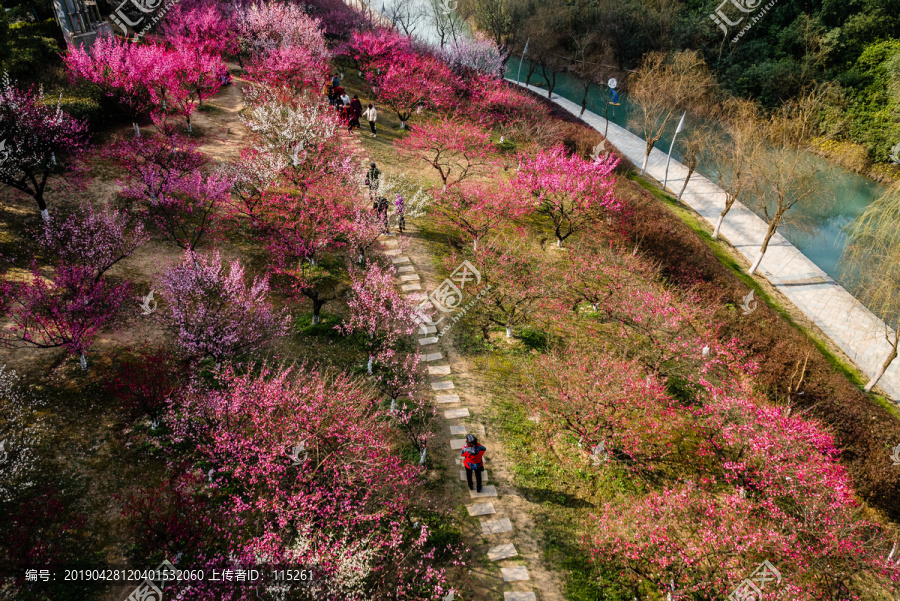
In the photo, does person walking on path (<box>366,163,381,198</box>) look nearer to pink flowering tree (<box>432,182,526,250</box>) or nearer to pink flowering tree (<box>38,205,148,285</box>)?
pink flowering tree (<box>432,182,526,250</box>)

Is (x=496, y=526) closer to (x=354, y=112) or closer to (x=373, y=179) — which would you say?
(x=373, y=179)

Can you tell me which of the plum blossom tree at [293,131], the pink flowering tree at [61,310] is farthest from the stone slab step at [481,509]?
the plum blossom tree at [293,131]

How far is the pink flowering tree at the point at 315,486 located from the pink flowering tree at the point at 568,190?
15.7 metres

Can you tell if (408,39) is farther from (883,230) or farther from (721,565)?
(721,565)

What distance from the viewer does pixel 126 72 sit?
22.8m

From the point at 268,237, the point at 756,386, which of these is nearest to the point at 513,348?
the point at 756,386

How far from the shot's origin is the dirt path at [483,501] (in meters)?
11.6

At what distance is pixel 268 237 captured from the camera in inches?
793

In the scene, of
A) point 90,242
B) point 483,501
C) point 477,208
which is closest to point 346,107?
point 477,208

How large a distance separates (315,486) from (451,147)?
20.5 metres

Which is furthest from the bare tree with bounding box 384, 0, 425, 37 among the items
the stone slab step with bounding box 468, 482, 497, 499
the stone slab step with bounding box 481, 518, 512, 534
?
the stone slab step with bounding box 481, 518, 512, 534

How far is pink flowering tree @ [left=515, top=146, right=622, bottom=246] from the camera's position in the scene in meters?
23.8

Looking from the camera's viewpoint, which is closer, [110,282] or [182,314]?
[182,314]

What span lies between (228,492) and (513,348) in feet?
34.7
